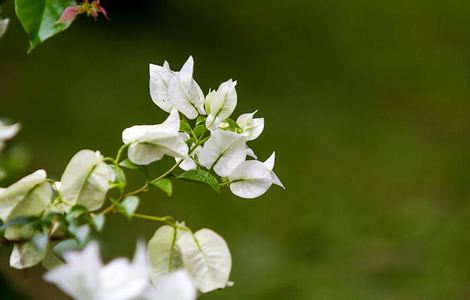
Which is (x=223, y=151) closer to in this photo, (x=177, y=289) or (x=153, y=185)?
(x=153, y=185)

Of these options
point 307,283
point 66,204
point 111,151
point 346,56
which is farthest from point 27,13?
point 346,56

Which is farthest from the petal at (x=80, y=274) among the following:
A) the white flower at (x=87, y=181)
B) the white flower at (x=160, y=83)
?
the white flower at (x=160, y=83)

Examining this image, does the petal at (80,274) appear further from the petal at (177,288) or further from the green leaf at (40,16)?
the green leaf at (40,16)

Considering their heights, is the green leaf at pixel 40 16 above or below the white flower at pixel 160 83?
above

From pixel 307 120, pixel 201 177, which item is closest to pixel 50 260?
pixel 201 177

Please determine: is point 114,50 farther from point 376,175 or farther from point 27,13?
point 27,13

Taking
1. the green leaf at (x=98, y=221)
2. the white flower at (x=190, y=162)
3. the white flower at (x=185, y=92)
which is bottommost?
the green leaf at (x=98, y=221)
